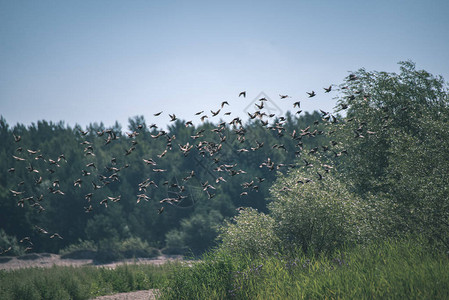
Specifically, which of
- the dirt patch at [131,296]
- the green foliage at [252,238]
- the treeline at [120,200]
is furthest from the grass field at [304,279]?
the treeline at [120,200]

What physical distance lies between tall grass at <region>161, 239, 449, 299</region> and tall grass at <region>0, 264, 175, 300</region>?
2.46 metres

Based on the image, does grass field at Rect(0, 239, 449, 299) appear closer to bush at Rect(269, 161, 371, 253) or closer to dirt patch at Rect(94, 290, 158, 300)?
dirt patch at Rect(94, 290, 158, 300)

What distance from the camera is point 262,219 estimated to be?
18984 millimetres

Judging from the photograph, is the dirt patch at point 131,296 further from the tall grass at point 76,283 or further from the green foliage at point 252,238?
the green foliage at point 252,238

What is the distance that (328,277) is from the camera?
30.2 feet

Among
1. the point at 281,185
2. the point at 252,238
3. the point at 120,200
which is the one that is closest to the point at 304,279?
the point at 252,238

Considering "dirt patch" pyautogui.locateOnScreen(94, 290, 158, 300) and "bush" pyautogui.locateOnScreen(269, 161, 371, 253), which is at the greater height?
"bush" pyautogui.locateOnScreen(269, 161, 371, 253)

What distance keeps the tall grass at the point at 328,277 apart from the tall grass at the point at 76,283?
2464mm

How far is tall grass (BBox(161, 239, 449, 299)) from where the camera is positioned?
783 centimetres

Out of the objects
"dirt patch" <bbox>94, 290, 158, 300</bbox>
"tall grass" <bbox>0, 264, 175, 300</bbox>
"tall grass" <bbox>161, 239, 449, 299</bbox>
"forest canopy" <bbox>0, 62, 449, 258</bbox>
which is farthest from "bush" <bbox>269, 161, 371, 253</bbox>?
"dirt patch" <bbox>94, 290, 158, 300</bbox>

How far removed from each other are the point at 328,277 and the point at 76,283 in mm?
13944

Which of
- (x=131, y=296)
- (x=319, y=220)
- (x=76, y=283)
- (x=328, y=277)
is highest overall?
(x=319, y=220)

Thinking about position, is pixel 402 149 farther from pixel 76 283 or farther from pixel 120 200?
pixel 120 200

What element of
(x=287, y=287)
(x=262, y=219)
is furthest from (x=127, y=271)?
(x=287, y=287)
